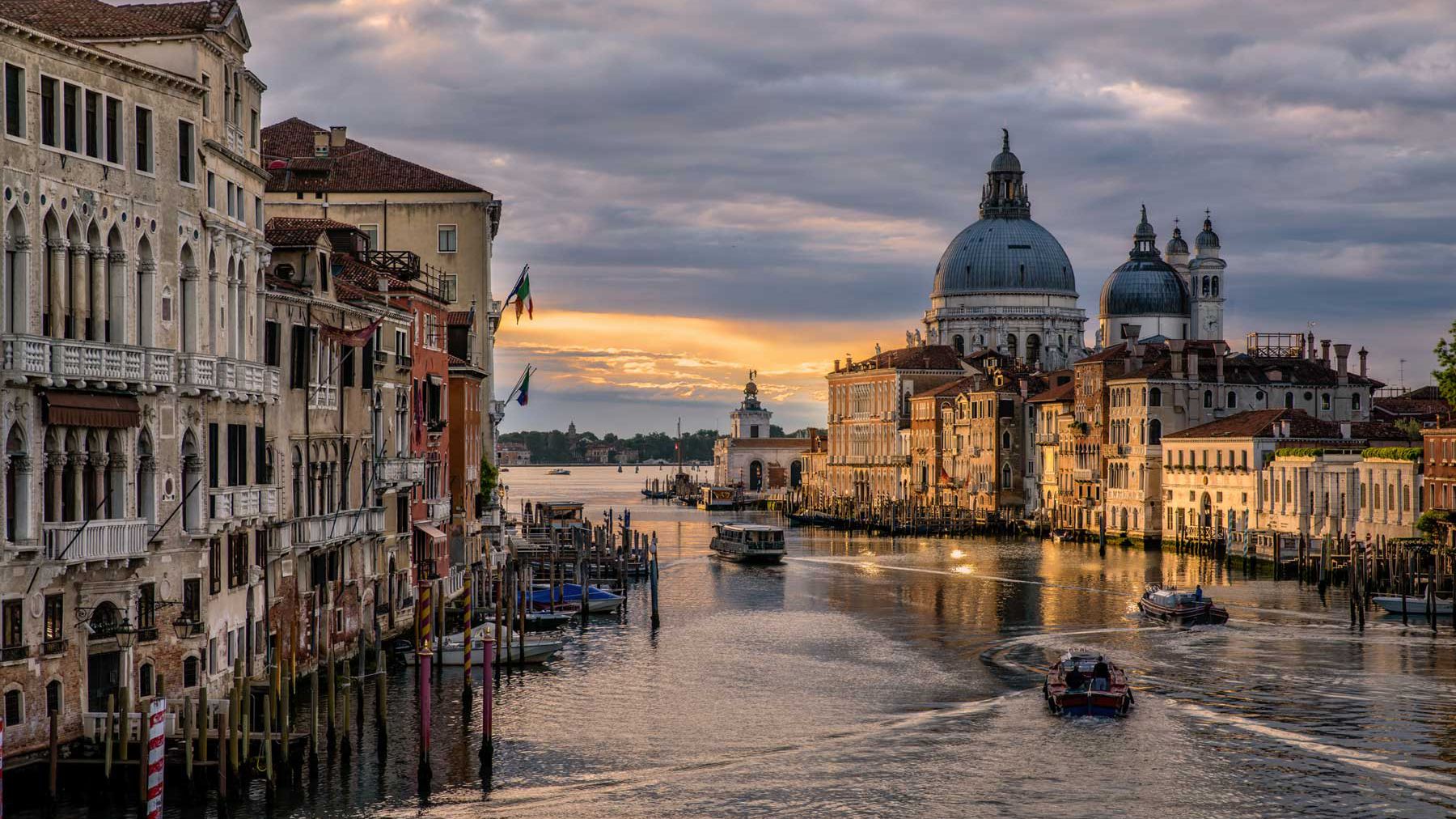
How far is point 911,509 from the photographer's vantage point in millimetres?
103438

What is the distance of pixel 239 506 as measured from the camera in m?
25.8

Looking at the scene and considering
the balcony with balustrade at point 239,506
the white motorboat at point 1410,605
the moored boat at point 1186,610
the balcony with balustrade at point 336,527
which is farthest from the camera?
the moored boat at point 1186,610

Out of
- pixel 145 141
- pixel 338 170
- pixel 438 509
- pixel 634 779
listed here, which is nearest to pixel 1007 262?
pixel 338 170

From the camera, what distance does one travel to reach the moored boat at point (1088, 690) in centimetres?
3119

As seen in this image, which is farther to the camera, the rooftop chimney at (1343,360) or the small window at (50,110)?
the rooftop chimney at (1343,360)

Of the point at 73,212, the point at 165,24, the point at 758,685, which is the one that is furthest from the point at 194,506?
the point at 758,685

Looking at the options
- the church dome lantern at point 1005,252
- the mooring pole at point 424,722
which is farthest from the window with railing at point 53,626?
the church dome lantern at point 1005,252

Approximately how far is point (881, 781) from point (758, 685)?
29.9 ft

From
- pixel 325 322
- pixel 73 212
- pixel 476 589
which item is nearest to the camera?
pixel 73 212

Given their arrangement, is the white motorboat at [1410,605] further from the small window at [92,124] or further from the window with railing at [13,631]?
the window with railing at [13,631]

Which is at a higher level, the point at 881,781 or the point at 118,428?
the point at 118,428

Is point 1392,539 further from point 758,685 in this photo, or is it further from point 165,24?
point 165,24

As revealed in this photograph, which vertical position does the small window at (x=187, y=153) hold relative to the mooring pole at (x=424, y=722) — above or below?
above

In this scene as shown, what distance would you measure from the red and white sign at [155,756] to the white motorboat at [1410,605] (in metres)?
32.1
